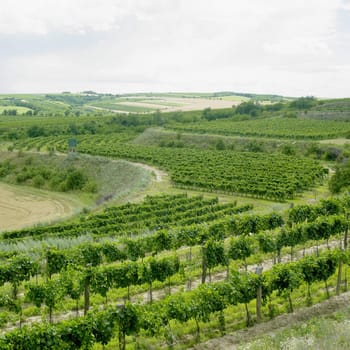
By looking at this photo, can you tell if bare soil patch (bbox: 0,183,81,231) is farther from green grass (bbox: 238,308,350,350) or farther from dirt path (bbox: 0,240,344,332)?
green grass (bbox: 238,308,350,350)

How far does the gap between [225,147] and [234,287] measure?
7066 cm

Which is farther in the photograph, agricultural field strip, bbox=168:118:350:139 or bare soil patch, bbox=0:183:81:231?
agricultural field strip, bbox=168:118:350:139

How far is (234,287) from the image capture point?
15289 millimetres

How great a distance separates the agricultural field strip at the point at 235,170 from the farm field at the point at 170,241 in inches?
8.1

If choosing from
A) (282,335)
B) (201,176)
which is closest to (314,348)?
(282,335)

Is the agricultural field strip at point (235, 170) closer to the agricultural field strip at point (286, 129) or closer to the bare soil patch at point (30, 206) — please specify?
the bare soil patch at point (30, 206)

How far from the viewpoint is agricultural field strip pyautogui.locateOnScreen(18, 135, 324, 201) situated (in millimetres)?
46531

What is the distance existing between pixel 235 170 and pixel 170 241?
34.2m

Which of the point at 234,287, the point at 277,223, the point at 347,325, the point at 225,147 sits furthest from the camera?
the point at 225,147

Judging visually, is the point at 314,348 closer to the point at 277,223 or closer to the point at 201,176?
the point at 277,223

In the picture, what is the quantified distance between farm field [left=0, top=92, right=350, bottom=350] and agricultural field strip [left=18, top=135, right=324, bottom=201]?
8.1 inches

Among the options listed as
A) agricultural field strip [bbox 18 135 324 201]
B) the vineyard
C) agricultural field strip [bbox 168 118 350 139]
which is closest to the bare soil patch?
agricultural field strip [bbox 18 135 324 201]

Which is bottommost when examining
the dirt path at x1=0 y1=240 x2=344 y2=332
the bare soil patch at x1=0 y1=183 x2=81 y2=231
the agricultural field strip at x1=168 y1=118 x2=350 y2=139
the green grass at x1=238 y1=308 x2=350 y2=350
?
the bare soil patch at x1=0 y1=183 x2=81 y2=231

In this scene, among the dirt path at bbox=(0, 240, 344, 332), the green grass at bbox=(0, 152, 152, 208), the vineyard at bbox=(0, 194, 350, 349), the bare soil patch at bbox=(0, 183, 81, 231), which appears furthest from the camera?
the green grass at bbox=(0, 152, 152, 208)
